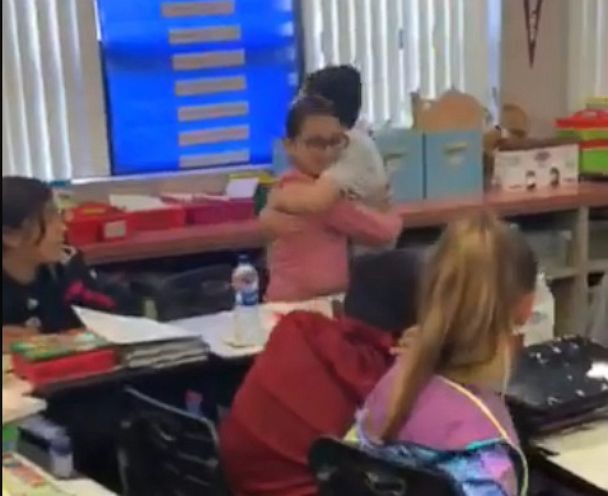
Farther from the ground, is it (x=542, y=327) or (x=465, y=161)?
(x=465, y=161)

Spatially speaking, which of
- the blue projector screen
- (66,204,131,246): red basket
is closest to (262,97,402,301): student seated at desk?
(66,204,131,246): red basket

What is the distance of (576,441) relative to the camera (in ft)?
7.44

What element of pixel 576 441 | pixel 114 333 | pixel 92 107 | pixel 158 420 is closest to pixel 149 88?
pixel 92 107

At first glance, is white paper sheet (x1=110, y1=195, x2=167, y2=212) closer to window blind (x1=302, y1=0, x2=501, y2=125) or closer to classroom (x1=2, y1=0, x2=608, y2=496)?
classroom (x1=2, y1=0, x2=608, y2=496)

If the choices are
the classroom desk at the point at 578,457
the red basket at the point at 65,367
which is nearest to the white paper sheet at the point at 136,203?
the red basket at the point at 65,367

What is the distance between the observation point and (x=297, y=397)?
89.0 inches

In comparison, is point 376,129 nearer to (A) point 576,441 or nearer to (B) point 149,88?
(B) point 149,88

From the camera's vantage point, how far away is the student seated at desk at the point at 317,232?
3254mm

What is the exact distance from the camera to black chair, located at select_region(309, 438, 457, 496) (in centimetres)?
177

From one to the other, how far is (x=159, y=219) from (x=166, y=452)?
1.76 meters

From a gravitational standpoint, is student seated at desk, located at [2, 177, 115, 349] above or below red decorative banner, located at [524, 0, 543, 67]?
below

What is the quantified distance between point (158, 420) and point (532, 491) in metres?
0.75

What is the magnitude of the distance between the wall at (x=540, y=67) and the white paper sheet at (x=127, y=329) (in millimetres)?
2502

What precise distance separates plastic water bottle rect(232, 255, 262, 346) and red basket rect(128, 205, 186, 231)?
Answer: 2.27ft
